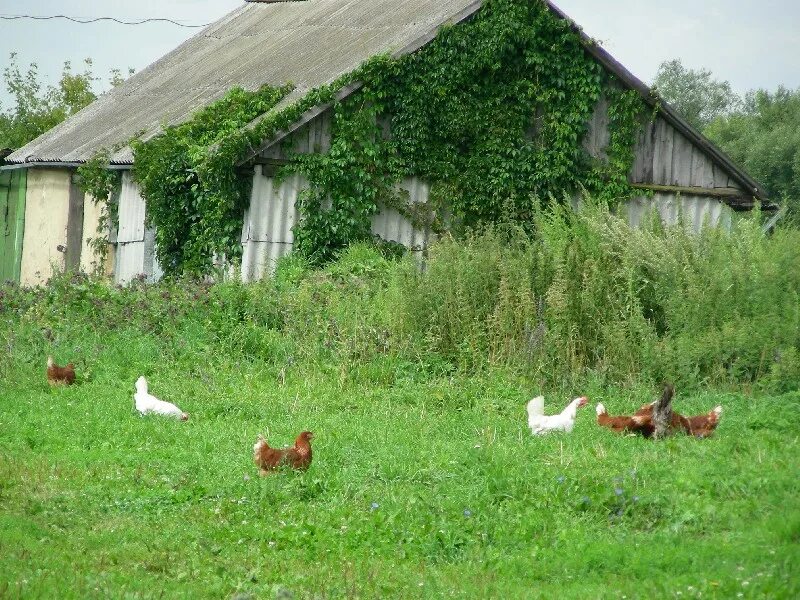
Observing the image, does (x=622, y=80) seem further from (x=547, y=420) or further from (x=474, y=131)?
(x=547, y=420)

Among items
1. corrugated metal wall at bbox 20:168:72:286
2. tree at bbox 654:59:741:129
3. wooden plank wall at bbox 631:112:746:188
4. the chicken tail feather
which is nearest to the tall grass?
the chicken tail feather

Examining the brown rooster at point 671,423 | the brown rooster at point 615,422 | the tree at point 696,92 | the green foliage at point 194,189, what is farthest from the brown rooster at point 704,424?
the tree at point 696,92

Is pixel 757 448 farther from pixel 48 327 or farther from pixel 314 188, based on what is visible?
pixel 314 188

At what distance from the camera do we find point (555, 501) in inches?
293

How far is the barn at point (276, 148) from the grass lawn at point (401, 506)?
5384mm

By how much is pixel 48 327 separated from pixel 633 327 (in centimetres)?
730

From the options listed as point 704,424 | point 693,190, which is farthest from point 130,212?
point 704,424

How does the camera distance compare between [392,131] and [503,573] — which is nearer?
[503,573]

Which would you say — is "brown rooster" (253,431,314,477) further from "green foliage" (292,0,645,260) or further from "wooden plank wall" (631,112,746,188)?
"wooden plank wall" (631,112,746,188)

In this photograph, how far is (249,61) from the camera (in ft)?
81.4

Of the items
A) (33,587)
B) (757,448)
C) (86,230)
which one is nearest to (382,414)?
(757,448)

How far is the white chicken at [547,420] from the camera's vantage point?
373 inches

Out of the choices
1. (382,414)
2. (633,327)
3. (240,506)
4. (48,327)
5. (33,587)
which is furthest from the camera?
(48,327)

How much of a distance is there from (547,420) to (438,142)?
35.6 ft
